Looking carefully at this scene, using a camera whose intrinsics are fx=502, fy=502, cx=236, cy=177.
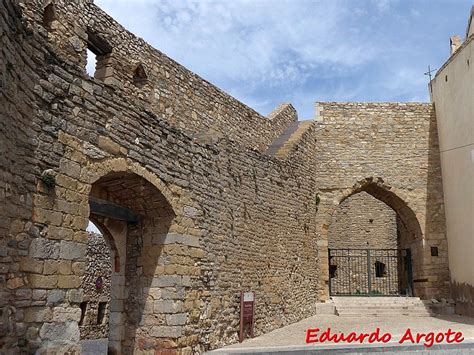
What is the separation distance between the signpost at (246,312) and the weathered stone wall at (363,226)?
11309mm

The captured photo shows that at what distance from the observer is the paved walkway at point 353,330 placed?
730 centimetres

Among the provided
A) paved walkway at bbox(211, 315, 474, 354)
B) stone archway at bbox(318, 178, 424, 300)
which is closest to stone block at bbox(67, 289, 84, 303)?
paved walkway at bbox(211, 315, 474, 354)

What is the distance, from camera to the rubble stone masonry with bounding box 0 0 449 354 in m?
4.79

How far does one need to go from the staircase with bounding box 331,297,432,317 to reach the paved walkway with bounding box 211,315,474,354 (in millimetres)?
510

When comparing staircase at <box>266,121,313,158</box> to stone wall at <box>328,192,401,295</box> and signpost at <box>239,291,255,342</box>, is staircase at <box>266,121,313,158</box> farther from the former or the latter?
stone wall at <box>328,192,401,295</box>

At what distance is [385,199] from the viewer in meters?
15.6

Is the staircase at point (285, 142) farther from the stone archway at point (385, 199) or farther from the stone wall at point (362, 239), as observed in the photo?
the stone wall at point (362, 239)

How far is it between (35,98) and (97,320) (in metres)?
12.7

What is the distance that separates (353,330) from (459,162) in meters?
6.06

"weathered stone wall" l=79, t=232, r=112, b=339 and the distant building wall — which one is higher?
the distant building wall

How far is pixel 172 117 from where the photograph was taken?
37.2 ft

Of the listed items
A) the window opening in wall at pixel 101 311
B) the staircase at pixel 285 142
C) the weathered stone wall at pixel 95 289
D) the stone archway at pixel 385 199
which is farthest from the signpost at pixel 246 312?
the window opening in wall at pixel 101 311

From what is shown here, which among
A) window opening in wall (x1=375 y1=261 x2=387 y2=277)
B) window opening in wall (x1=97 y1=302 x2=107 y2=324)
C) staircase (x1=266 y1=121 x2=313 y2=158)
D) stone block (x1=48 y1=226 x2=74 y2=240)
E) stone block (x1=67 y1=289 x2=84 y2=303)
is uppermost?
staircase (x1=266 y1=121 x2=313 y2=158)

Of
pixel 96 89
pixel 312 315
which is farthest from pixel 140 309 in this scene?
pixel 312 315
